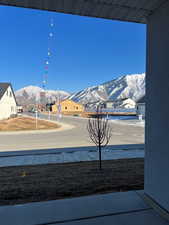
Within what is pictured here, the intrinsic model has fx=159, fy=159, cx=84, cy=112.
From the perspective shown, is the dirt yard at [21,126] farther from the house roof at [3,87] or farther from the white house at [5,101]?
the house roof at [3,87]

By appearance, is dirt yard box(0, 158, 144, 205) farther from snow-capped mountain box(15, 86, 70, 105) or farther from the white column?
snow-capped mountain box(15, 86, 70, 105)

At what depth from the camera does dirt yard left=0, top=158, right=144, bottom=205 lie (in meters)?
2.86

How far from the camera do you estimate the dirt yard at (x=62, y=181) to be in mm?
2864

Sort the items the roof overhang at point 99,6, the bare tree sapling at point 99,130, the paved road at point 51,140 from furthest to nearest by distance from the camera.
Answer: the paved road at point 51,140 < the bare tree sapling at point 99,130 < the roof overhang at point 99,6

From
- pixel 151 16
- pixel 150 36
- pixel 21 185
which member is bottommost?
pixel 21 185

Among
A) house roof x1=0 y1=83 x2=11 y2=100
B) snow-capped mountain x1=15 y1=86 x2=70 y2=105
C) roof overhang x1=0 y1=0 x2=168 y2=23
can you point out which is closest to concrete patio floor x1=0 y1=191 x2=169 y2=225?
roof overhang x1=0 y1=0 x2=168 y2=23

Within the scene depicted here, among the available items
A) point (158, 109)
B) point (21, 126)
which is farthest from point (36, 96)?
point (158, 109)

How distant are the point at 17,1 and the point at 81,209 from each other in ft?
10.2

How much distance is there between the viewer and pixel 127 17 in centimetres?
257

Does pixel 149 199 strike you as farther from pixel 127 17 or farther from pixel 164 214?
pixel 127 17

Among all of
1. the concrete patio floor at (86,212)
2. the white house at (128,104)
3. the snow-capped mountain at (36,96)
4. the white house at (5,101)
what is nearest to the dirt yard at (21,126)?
the white house at (5,101)

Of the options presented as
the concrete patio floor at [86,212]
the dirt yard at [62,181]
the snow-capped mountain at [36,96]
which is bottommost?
the dirt yard at [62,181]

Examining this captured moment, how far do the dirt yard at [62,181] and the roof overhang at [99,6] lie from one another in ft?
9.98

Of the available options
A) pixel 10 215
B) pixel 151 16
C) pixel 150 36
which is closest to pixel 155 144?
pixel 150 36
